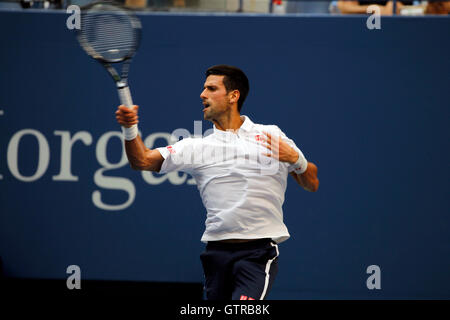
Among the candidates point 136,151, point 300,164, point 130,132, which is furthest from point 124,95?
point 300,164

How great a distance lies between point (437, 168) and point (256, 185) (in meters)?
2.45

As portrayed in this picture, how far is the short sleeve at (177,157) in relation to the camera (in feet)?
9.71

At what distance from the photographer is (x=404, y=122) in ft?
15.6

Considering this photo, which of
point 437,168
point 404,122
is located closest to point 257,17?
point 404,122

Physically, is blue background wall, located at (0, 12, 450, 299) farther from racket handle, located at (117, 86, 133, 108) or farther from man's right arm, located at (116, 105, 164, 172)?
racket handle, located at (117, 86, 133, 108)

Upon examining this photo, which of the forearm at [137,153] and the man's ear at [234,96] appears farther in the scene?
the man's ear at [234,96]

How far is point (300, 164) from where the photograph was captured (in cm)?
291

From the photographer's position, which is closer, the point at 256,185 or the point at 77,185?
the point at 256,185

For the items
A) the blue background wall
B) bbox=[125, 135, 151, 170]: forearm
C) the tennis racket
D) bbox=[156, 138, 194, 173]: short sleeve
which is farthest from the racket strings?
the blue background wall

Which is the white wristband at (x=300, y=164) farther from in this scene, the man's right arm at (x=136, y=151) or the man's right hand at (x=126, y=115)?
the man's right hand at (x=126, y=115)

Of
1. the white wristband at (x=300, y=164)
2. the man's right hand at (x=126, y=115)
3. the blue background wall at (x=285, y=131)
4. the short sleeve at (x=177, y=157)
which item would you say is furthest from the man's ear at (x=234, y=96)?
the blue background wall at (x=285, y=131)

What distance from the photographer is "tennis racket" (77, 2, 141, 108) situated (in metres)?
2.75

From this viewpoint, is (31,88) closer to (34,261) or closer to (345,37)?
(34,261)

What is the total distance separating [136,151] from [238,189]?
22.7 inches
